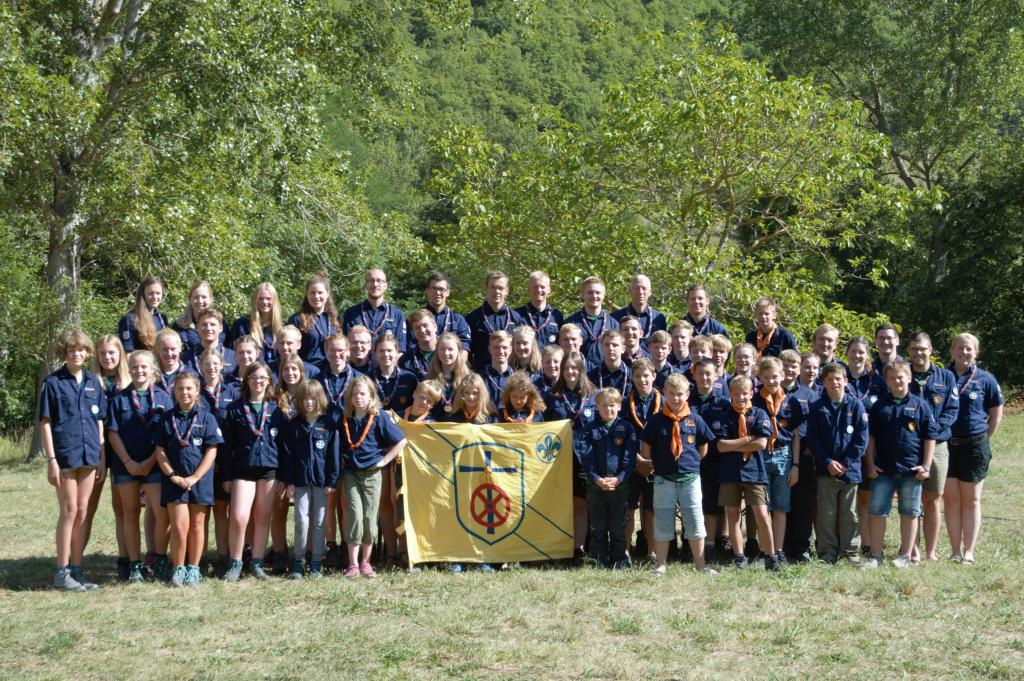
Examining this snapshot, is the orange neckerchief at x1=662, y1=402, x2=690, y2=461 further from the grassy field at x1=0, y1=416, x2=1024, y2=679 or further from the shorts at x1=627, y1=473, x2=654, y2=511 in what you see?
the grassy field at x1=0, y1=416, x2=1024, y2=679

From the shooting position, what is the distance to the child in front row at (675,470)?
26.1 ft

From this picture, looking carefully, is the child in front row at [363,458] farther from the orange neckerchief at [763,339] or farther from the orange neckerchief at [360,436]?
the orange neckerchief at [763,339]

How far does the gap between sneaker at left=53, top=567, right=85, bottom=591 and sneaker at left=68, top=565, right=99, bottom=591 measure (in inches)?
1.3

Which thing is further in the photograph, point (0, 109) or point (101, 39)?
point (101, 39)

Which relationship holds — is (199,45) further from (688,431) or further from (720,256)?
(688,431)

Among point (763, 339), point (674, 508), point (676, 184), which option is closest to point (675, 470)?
point (674, 508)

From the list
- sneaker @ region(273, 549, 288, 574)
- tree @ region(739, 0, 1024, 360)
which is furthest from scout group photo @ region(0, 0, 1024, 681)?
tree @ region(739, 0, 1024, 360)

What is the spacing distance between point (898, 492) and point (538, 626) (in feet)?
11.7

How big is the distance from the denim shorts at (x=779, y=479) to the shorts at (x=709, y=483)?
0.41 metres

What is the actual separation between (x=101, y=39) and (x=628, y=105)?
9699 millimetres

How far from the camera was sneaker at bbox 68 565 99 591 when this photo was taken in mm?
7637

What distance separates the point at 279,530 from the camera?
26.9ft

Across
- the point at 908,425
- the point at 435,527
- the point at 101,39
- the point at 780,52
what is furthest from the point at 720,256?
the point at 780,52

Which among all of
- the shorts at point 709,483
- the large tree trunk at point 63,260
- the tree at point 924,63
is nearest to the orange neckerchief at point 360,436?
the shorts at point 709,483
